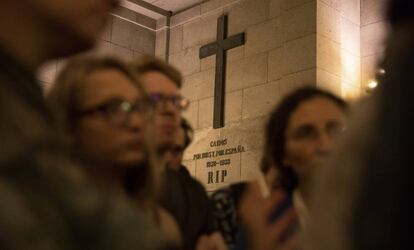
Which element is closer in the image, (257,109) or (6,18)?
(6,18)

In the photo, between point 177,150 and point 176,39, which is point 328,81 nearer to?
point 176,39

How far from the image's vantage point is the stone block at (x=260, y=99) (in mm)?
5668

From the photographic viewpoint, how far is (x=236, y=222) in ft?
6.12

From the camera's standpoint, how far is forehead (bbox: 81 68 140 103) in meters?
1.50

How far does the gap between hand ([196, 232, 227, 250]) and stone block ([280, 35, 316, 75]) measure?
3.83m

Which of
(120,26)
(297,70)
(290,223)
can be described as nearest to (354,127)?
(290,223)

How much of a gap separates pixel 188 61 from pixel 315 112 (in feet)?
16.7

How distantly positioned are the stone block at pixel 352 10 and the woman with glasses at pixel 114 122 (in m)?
4.67

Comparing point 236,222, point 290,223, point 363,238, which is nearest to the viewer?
point 363,238

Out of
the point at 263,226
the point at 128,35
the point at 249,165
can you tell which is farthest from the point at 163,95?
the point at 128,35

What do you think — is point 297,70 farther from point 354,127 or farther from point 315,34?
point 354,127

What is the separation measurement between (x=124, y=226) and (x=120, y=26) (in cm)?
681

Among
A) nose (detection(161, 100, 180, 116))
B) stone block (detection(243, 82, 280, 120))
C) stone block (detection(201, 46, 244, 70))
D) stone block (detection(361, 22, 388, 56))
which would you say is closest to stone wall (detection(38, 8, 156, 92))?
stone block (detection(201, 46, 244, 70))

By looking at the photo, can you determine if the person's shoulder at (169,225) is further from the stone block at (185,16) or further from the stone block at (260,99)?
the stone block at (185,16)
